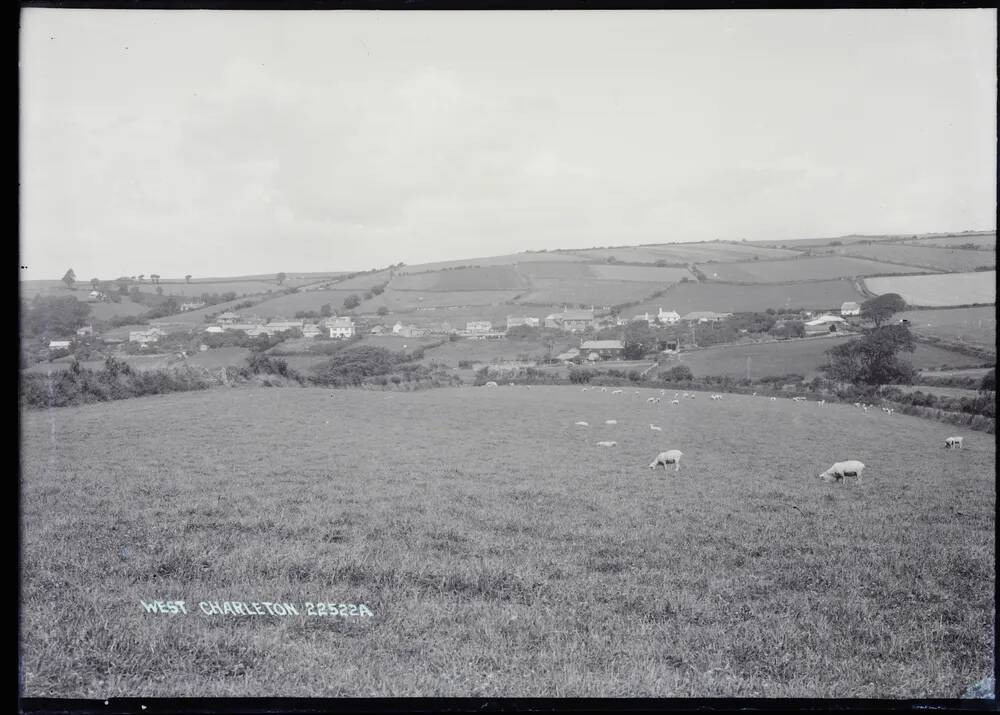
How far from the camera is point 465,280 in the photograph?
4.57 m

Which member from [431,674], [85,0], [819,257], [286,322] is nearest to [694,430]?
[819,257]

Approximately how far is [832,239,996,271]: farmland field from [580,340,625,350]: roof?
6.17 feet

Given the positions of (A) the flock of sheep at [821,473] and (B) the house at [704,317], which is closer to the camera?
(A) the flock of sheep at [821,473]

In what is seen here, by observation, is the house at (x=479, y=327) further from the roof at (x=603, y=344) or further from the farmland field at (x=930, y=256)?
the farmland field at (x=930, y=256)

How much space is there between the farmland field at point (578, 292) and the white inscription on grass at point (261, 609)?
8.31ft

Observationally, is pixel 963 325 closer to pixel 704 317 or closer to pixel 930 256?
pixel 930 256

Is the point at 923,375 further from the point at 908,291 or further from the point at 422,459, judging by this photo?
the point at 422,459

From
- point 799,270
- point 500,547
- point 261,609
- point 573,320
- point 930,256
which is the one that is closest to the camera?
point 261,609

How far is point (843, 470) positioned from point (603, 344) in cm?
199

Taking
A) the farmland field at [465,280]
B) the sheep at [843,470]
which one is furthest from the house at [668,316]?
the sheep at [843,470]

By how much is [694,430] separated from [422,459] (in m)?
2.18

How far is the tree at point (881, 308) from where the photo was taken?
4.23 m

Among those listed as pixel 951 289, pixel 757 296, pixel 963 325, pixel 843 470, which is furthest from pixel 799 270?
pixel 843 470

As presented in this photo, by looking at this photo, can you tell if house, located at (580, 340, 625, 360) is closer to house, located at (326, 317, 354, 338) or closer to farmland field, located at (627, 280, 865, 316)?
farmland field, located at (627, 280, 865, 316)
